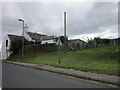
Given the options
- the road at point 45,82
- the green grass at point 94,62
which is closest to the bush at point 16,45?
the green grass at point 94,62

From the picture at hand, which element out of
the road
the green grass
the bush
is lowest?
the road

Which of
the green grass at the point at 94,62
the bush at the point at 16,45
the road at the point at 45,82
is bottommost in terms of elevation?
the road at the point at 45,82

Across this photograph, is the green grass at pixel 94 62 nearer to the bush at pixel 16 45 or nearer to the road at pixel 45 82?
the road at pixel 45 82

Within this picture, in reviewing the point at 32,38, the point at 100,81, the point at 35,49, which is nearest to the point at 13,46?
the point at 35,49

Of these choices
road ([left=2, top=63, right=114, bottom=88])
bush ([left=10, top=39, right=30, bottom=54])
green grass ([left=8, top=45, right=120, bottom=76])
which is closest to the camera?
road ([left=2, top=63, right=114, bottom=88])

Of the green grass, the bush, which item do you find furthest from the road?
the bush

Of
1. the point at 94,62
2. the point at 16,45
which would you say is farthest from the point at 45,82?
the point at 16,45

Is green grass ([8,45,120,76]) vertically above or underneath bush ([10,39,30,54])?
underneath

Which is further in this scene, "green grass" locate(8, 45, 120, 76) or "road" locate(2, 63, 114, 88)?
"green grass" locate(8, 45, 120, 76)

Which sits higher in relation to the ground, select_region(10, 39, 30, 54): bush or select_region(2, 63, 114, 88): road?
select_region(10, 39, 30, 54): bush

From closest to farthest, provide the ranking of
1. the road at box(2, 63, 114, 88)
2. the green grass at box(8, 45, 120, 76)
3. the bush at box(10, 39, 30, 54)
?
the road at box(2, 63, 114, 88) → the green grass at box(8, 45, 120, 76) → the bush at box(10, 39, 30, 54)

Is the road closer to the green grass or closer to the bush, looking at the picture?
the green grass

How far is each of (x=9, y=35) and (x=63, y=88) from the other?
148 feet

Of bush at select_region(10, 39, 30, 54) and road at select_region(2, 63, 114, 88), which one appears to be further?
bush at select_region(10, 39, 30, 54)
